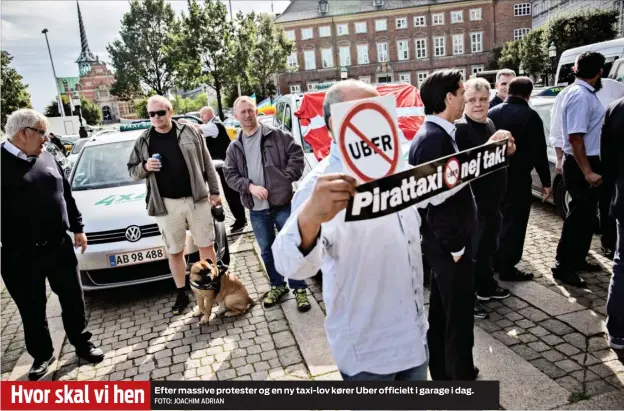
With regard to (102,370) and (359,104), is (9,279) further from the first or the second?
(359,104)

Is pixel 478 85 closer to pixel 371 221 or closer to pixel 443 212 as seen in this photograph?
pixel 443 212

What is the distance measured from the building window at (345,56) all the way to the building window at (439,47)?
34.4ft

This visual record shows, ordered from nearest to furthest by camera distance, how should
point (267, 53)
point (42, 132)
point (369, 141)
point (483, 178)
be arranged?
point (369, 141)
point (42, 132)
point (483, 178)
point (267, 53)

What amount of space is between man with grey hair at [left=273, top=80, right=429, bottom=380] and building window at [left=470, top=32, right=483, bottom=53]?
197 feet

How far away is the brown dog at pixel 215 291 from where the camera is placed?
4332 millimetres

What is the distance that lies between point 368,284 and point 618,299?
90.0 inches

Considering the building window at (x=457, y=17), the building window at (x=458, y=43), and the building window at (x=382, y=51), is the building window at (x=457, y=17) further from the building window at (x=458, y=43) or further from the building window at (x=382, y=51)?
the building window at (x=382, y=51)

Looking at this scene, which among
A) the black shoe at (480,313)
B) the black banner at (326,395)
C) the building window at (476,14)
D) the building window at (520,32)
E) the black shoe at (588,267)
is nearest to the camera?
the black banner at (326,395)

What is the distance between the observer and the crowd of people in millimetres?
1842

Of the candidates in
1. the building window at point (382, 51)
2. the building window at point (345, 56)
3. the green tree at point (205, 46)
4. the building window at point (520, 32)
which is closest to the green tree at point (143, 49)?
the green tree at point (205, 46)

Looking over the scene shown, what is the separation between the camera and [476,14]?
180 feet

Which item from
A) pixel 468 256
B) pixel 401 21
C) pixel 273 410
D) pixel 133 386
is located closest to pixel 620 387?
pixel 468 256

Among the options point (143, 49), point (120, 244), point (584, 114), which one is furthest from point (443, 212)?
point (143, 49)

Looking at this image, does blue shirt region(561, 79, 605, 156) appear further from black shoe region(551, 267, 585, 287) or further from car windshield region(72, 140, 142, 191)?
car windshield region(72, 140, 142, 191)
